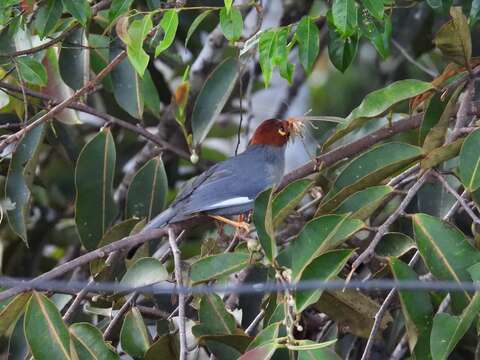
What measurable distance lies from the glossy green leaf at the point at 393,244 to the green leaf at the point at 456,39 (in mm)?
801

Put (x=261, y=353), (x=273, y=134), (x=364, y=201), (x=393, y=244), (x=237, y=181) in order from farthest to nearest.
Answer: (x=273, y=134), (x=237, y=181), (x=393, y=244), (x=364, y=201), (x=261, y=353)

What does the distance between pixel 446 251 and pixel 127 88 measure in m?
1.96

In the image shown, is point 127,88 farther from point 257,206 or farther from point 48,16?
point 257,206

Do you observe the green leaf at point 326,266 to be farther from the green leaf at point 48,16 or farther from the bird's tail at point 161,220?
the green leaf at point 48,16

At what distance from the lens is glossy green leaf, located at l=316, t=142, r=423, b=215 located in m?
3.99

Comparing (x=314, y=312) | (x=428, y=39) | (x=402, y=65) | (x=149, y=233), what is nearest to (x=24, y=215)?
(x=149, y=233)

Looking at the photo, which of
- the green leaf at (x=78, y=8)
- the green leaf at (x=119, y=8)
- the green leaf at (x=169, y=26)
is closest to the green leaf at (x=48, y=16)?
the green leaf at (x=78, y=8)

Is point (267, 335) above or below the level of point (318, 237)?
below

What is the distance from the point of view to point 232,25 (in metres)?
3.85

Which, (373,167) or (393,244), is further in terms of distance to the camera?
(373,167)

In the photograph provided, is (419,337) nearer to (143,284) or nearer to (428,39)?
(143,284)

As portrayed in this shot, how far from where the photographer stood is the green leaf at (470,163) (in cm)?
368

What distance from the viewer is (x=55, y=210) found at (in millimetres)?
6664

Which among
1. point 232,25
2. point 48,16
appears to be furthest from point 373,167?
point 48,16
